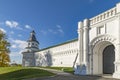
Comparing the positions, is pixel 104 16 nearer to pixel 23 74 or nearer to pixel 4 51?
pixel 23 74

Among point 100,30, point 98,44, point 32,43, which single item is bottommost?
point 98,44

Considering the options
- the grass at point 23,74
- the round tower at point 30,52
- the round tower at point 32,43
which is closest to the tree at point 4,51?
the grass at point 23,74

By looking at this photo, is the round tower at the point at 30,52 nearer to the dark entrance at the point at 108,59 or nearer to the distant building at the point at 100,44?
the distant building at the point at 100,44

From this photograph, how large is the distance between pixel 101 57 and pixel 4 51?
102 feet

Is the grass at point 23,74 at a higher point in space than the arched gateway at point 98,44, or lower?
lower

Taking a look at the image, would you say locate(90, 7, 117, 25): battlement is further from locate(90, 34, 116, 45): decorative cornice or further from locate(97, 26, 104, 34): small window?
locate(90, 34, 116, 45): decorative cornice

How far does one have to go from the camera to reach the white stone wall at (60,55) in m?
45.5

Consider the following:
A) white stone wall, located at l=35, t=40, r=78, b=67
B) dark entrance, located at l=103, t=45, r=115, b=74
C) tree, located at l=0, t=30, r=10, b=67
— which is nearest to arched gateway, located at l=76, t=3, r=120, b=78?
dark entrance, located at l=103, t=45, r=115, b=74

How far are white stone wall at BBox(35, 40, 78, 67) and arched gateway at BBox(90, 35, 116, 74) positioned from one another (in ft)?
62.1

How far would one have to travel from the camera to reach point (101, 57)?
24766 mm

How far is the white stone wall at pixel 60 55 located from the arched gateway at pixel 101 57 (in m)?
18.9

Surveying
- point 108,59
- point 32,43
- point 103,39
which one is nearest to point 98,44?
point 103,39

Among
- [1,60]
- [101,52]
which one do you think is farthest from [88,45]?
[1,60]

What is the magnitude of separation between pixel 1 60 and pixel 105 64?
31.6 m
